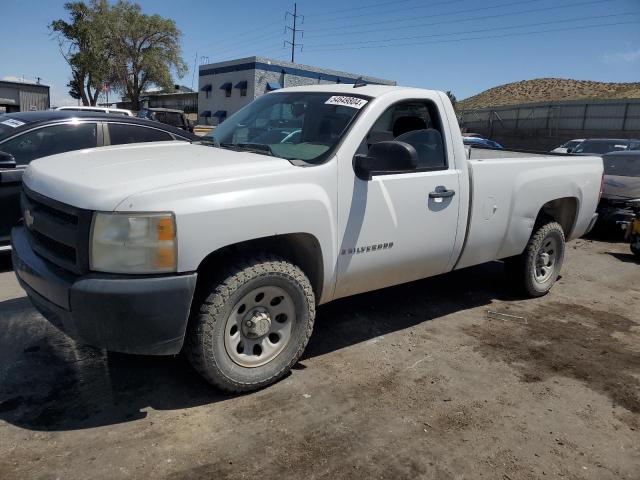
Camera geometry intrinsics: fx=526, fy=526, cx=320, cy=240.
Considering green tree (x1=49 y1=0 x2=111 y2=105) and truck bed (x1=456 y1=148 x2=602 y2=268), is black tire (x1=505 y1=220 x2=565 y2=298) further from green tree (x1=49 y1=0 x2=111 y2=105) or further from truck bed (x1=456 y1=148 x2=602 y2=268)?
green tree (x1=49 y1=0 x2=111 y2=105)

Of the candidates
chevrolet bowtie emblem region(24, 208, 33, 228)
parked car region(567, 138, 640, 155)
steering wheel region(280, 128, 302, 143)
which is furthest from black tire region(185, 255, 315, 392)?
parked car region(567, 138, 640, 155)

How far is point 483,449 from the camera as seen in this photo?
2.83 meters

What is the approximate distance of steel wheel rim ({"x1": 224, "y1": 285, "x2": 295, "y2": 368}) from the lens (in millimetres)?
3105

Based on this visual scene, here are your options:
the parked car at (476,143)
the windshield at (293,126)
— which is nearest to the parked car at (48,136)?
the windshield at (293,126)

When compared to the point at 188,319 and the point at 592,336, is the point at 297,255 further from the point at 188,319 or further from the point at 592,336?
the point at 592,336

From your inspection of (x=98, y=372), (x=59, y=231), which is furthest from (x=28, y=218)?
(x=98, y=372)

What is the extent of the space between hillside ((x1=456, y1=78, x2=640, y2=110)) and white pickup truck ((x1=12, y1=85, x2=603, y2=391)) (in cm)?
6567

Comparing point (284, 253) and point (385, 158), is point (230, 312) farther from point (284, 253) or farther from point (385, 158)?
point (385, 158)

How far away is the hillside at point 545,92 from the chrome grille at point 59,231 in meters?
67.9

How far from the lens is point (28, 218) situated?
3303 millimetres

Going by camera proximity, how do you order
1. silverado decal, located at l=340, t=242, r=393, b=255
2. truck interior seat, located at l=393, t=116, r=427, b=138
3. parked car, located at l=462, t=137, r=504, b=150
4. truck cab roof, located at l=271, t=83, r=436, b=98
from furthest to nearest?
parked car, located at l=462, t=137, r=504, b=150 → truck interior seat, located at l=393, t=116, r=427, b=138 → truck cab roof, located at l=271, t=83, r=436, b=98 → silverado decal, located at l=340, t=242, r=393, b=255

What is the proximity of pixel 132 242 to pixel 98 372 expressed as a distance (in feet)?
4.06

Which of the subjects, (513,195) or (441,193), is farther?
(513,195)

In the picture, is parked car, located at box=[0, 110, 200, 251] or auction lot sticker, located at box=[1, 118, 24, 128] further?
auction lot sticker, located at box=[1, 118, 24, 128]
